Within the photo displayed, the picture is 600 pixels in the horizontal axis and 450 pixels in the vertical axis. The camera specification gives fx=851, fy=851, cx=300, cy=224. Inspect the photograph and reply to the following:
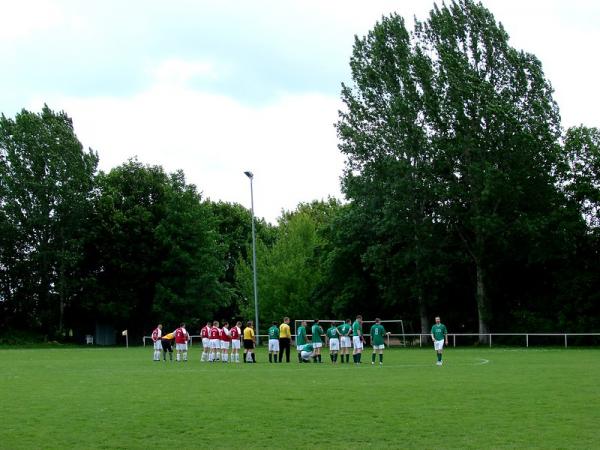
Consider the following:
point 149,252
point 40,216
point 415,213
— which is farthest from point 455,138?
point 40,216

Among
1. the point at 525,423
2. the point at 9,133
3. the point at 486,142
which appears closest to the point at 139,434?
the point at 525,423

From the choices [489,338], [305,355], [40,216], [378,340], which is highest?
[40,216]

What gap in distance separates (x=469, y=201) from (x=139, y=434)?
43.7 meters

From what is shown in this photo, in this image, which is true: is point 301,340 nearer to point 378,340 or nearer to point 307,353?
point 307,353

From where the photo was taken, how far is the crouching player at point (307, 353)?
114 feet

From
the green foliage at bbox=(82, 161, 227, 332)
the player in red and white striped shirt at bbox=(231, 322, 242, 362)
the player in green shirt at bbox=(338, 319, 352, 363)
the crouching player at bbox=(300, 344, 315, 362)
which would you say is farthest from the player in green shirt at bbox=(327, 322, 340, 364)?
the green foliage at bbox=(82, 161, 227, 332)

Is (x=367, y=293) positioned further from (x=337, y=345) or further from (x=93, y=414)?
(x=93, y=414)

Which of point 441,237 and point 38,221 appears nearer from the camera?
point 441,237

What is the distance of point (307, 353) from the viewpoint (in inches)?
1373

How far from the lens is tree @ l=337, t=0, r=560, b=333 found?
5269cm

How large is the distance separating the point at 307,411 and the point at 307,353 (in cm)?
1930

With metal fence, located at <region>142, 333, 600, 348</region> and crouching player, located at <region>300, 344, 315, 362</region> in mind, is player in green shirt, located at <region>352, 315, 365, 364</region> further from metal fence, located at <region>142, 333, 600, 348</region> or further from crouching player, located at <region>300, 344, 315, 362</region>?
metal fence, located at <region>142, 333, 600, 348</region>

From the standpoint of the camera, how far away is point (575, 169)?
55.0m

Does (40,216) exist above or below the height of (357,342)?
above
